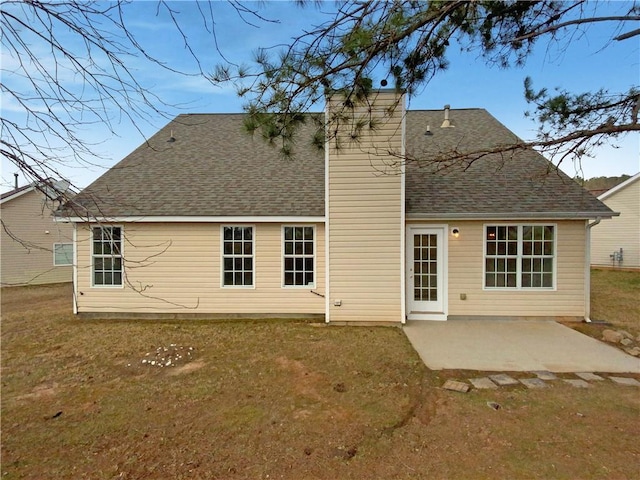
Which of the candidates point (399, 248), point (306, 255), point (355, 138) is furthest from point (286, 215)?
point (355, 138)

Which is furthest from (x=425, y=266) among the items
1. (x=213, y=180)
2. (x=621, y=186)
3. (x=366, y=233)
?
(x=621, y=186)

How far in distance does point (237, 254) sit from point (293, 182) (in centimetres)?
233

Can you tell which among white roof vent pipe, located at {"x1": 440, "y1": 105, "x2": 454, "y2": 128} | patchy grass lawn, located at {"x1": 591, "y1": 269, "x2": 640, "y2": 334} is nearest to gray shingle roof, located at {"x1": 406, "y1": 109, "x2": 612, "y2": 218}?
white roof vent pipe, located at {"x1": 440, "y1": 105, "x2": 454, "y2": 128}

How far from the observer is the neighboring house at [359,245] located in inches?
278

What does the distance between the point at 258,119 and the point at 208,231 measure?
4.91m

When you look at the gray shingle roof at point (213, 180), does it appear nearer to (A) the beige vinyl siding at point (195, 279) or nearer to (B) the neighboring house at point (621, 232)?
(A) the beige vinyl siding at point (195, 279)

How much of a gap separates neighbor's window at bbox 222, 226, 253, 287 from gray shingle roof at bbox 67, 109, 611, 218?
20.6 inches

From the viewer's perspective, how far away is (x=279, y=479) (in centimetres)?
262

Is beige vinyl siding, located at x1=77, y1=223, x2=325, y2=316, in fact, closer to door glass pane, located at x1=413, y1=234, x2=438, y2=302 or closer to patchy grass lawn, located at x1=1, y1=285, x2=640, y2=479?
patchy grass lawn, located at x1=1, y1=285, x2=640, y2=479

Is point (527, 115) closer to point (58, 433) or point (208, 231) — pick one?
point (58, 433)

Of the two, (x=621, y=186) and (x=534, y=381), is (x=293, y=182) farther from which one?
(x=621, y=186)

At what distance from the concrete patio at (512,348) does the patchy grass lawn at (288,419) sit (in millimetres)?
472

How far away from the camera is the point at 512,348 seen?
219 inches

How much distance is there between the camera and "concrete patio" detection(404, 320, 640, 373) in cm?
486
